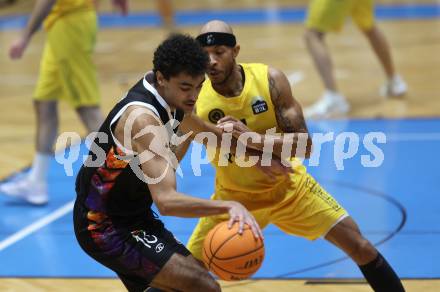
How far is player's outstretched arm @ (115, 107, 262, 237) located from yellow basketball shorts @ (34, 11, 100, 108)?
3.87m

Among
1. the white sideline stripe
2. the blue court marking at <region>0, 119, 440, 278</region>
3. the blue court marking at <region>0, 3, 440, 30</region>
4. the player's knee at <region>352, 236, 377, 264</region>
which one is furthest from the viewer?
the blue court marking at <region>0, 3, 440, 30</region>

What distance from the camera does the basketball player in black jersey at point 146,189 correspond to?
451 cm

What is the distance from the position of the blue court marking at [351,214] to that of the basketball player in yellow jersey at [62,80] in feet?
0.92

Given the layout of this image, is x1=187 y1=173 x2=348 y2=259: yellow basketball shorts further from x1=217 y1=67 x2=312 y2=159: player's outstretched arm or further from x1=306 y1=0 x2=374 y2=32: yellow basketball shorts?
x1=306 y1=0 x2=374 y2=32: yellow basketball shorts

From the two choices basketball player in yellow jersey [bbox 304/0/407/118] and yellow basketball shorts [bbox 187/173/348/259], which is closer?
yellow basketball shorts [bbox 187/173/348/259]

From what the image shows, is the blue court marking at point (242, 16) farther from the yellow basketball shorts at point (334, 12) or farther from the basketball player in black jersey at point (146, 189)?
the basketball player in black jersey at point (146, 189)

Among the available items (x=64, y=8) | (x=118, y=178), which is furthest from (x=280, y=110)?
(x=64, y=8)

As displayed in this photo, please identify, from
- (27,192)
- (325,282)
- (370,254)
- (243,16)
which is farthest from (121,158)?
(243,16)

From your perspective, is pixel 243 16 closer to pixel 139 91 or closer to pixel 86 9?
pixel 86 9

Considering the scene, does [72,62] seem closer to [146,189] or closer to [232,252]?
[146,189]

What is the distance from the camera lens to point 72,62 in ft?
27.3

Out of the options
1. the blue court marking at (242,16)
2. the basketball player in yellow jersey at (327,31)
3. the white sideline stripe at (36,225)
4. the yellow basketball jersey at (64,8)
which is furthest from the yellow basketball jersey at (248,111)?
the blue court marking at (242,16)

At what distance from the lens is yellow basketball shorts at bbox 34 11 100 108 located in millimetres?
8336

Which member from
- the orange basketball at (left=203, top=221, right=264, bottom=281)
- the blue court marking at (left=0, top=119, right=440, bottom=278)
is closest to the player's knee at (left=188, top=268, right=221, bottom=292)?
the orange basketball at (left=203, top=221, right=264, bottom=281)
